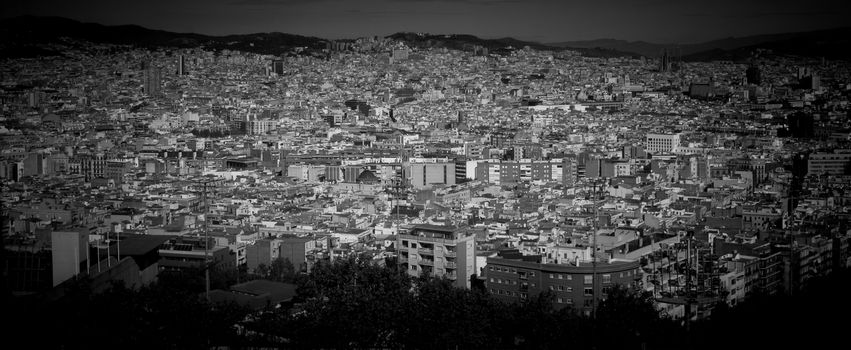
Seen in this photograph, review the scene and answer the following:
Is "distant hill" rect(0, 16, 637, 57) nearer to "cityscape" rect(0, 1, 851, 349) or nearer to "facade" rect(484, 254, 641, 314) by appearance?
"cityscape" rect(0, 1, 851, 349)

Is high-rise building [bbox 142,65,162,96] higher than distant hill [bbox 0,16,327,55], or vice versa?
distant hill [bbox 0,16,327,55]

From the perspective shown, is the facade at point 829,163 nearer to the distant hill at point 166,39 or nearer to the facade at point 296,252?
the facade at point 296,252

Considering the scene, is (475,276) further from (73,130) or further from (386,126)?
(386,126)

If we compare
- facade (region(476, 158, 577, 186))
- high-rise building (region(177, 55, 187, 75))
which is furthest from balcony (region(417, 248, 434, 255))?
high-rise building (region(177, 55, 187, 75))

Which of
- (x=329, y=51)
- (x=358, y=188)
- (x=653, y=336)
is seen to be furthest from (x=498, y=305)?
(x=329, y=51)

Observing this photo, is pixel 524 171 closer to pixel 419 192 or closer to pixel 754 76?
pixel 419 192
